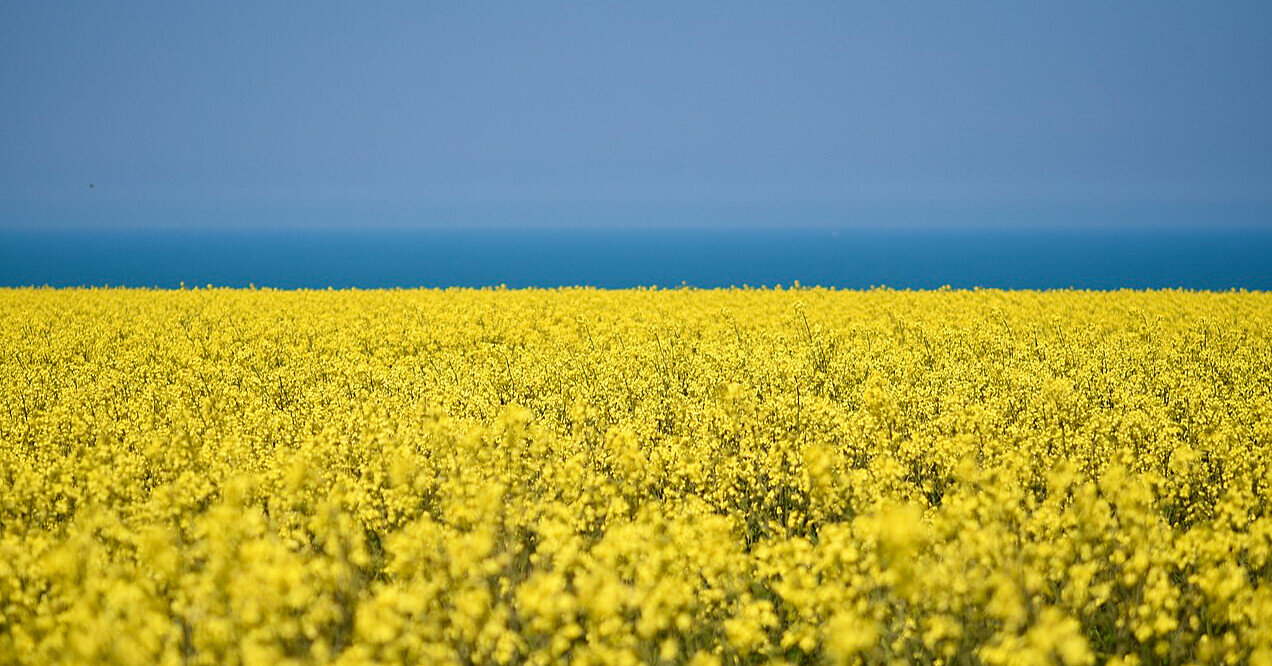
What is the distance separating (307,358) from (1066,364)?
1392 cm

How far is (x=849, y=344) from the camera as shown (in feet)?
57.3

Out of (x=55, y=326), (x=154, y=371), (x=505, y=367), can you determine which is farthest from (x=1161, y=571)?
(x=55, y=326)

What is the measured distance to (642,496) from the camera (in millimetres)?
8945

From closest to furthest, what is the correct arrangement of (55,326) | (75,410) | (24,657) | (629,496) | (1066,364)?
1. (24,657)
2. (629,496)
3. (75,410)
4. (1066,364)
5. (55,326)

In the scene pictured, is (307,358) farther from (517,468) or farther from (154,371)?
(517,468)

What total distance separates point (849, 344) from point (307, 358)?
10639mm

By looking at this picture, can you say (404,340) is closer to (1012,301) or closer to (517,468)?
(517,468)

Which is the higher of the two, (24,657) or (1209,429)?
(1209,429)

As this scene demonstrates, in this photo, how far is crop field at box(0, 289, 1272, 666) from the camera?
5.12 m

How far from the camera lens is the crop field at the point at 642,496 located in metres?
5.12

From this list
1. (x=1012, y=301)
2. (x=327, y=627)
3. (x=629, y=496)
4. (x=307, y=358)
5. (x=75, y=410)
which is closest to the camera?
(x=327, y=627)

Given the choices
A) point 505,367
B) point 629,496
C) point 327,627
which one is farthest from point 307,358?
point 327,627

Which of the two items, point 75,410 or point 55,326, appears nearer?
point 75,410

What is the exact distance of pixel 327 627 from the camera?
572cm
